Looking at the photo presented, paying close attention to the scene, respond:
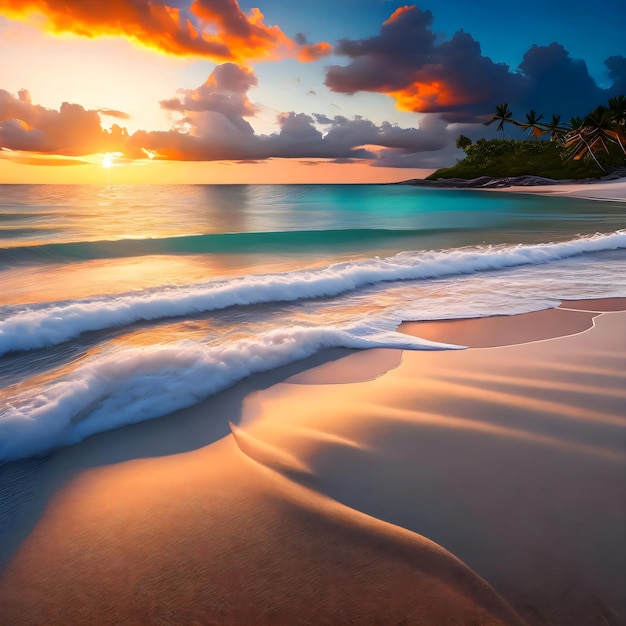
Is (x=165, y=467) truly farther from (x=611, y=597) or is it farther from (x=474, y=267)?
(x=474, y=267)

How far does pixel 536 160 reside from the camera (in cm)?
9675

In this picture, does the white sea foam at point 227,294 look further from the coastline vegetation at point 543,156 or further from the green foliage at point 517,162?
the green foliage at point 517,162

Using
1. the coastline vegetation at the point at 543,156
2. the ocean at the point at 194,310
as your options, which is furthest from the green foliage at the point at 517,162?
the ocean at the point at 194,310

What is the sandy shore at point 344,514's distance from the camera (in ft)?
5.30

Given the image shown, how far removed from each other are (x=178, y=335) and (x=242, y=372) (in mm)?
1747

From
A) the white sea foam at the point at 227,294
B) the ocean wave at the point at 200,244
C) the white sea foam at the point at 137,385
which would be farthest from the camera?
the ocean wave at the point at 200,244

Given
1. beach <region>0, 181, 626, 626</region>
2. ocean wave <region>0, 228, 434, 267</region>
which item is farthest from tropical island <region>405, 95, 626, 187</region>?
beach <region>0, 181, 626, 626</region>

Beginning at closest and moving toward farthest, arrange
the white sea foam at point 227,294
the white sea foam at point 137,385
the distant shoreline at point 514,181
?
the white sea foam at point 137,385
the white sea foam at point 227,294
the distant shoreline at point 514,181

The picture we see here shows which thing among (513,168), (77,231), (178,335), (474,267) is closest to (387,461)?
(178,335)

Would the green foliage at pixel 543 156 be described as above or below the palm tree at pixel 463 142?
below

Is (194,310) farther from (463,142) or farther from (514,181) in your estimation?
(463,142)

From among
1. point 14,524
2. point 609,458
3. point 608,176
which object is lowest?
point 14,524

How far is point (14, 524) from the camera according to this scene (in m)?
2.06

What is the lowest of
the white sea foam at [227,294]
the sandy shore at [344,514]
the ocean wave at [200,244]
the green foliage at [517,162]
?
the sandy shore at [344,514]
